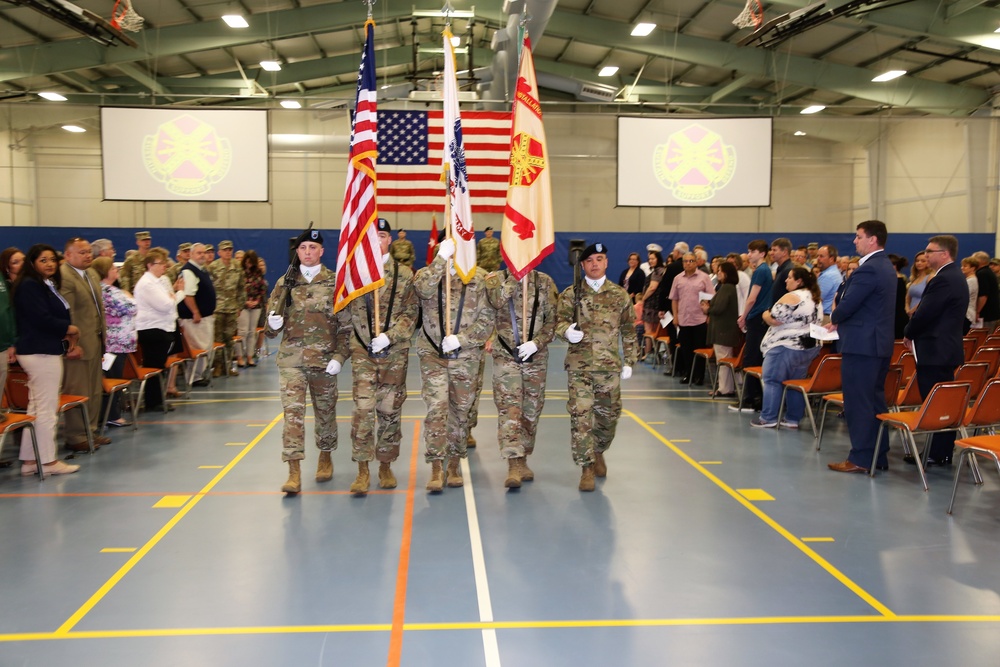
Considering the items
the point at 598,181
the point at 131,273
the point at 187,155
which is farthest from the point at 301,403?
the point at 598,181

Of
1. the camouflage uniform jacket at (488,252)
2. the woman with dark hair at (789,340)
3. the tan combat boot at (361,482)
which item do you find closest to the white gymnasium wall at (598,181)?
the camouflage uniform jacket at (488,252)

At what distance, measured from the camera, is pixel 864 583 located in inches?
164

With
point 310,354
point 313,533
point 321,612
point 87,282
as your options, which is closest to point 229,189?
point 87,282

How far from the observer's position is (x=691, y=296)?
1062cm

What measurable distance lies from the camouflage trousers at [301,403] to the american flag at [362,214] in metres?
0.57

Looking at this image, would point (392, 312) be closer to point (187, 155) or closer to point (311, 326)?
point (311, 326)

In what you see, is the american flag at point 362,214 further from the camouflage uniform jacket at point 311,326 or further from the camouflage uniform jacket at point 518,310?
the camouflage uniform jacket at point 518,310

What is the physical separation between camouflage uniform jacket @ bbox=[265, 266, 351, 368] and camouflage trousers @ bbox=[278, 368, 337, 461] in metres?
0.08

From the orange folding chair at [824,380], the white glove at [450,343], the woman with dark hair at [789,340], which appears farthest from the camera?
the woman with dark hair at [789,340]

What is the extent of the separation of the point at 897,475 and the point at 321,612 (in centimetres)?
488

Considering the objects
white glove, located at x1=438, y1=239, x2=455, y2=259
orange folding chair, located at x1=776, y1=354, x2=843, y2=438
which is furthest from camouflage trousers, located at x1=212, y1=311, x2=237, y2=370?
orange folding chair, located at x1=776, y1=354, x2=843, y2=438

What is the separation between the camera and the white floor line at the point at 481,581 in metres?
3.40

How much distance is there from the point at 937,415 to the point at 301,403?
484 centimetres

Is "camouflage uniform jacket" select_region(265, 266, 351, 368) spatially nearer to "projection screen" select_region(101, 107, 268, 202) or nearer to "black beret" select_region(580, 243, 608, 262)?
"black beret" select_region(580, 243, 608, 262)
